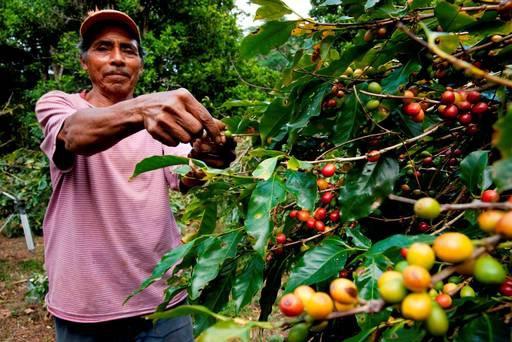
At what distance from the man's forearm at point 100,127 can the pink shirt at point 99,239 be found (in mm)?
387

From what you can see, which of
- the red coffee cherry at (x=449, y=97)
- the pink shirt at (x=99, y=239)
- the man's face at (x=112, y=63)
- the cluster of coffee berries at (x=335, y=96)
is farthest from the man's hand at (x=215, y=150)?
the man's face at (x=112, y=63)

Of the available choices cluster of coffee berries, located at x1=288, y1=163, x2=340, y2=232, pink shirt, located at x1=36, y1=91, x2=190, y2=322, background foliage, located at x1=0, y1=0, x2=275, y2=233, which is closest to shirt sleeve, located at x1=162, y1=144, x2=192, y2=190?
pink shirt, located at x1=36, y1=91, x2=190, y2=322

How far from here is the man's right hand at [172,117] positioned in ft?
3.23

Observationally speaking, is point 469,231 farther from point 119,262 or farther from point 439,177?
point 119,262

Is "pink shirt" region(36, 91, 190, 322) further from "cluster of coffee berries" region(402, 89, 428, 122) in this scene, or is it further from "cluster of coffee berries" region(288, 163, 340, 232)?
"cluster of coffee berries" region(402, 89, 428, 122)

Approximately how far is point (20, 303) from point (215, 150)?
15.0ft

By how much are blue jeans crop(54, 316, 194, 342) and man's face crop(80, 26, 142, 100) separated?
1.00 metres

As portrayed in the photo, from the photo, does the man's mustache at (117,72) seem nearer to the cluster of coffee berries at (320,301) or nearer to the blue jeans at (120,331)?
the blue jeans at (120,331)

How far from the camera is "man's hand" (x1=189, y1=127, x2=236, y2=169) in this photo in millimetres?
1250

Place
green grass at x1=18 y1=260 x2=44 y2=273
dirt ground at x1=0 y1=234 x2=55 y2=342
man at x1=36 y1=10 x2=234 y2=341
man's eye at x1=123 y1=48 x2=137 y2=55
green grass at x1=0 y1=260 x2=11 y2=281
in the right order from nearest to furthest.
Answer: man at x1=36 y1=10 x2=234 y2=341, man's eye at x1=123 y1=48 x2=137 y2=55, dirt ground at x1=0 y1=234 x2=55 y2=342, green grass at x1=0 y1=260 x2=11 y2=281, green grass at x1=18 y1=260 x2=44 y2=273

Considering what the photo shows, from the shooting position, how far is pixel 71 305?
5.25 ft

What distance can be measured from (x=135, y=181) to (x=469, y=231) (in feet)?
4.49

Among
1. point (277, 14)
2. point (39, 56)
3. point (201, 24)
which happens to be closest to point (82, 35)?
point (277, 14)

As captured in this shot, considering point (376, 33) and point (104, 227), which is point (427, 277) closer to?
point (376, 33)
